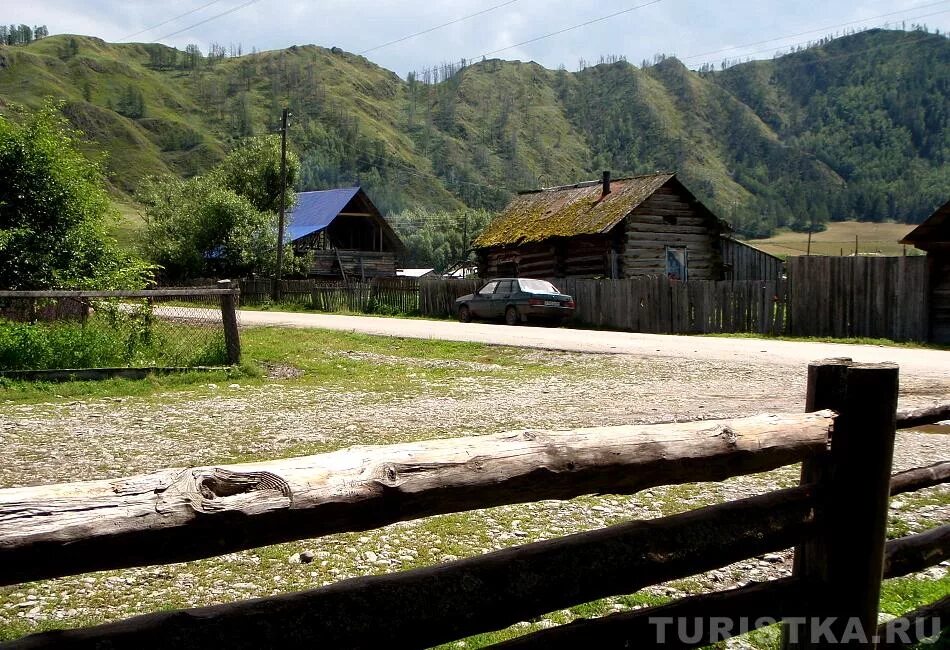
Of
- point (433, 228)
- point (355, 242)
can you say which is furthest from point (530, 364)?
point (433, 228)

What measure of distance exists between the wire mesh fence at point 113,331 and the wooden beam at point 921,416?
10821mm

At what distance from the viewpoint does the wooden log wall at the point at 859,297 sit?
19234 millimetres

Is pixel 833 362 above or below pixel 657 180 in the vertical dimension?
below

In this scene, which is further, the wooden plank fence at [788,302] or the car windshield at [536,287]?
the car windshield at [536,287]

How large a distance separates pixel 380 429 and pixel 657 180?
27230mm

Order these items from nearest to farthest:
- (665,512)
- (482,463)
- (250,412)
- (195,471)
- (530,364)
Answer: (195,471) < (482,463) < (665,512) < (250,412) < (530,364)

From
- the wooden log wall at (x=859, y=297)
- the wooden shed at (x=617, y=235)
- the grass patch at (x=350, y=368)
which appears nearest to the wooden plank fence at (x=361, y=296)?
the wooden shed at (x=617, y=235)

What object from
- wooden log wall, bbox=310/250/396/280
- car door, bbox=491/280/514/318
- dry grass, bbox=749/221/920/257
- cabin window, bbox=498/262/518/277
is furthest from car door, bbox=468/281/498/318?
dry grass, bbox=749/221/920/257

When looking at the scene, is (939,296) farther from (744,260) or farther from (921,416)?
(744,260)

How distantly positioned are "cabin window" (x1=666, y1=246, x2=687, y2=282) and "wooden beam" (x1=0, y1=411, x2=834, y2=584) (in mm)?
31638

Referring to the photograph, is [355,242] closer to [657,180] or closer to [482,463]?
[657,180]

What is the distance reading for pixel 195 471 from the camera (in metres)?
2.03

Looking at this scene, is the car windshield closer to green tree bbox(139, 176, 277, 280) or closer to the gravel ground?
the gravel ground

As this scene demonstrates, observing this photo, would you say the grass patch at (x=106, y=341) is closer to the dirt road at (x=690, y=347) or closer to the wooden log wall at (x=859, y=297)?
the dirt road at (x=690, y=347)
